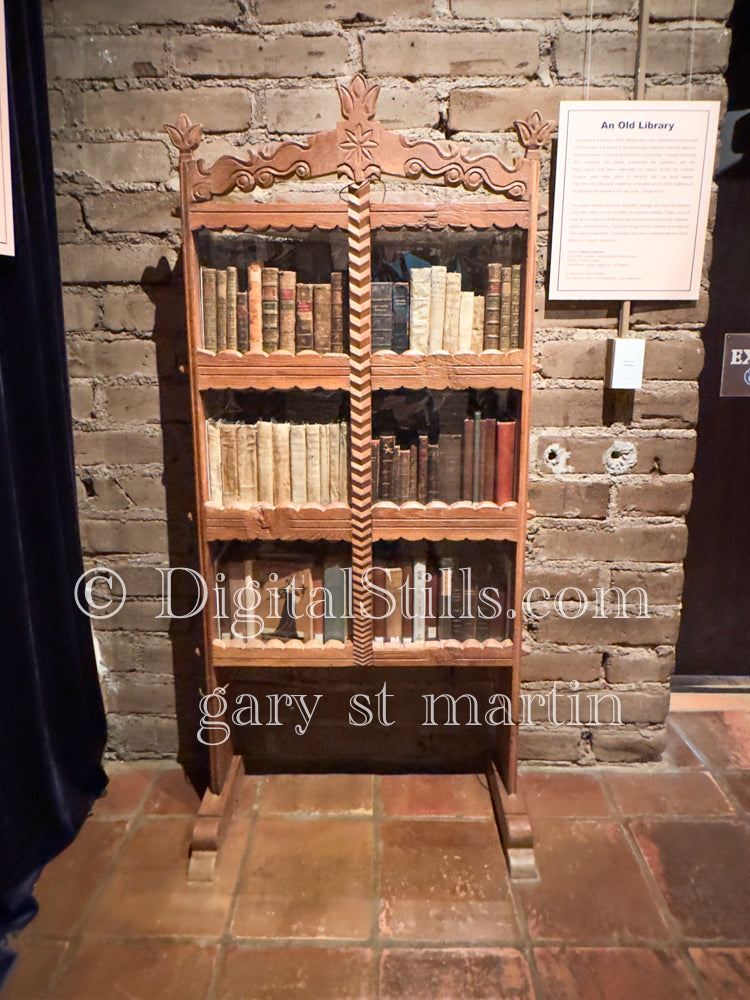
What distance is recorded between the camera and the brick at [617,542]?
1962mm

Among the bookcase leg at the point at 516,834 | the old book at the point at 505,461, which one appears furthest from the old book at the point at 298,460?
the bookcase leg at the point at 516,834

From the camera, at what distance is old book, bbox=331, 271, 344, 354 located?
1567 millimetres

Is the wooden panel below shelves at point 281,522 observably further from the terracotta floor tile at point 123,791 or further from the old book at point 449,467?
the terracotta floor tile at point 123,791

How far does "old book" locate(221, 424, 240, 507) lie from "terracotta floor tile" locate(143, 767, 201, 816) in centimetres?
91

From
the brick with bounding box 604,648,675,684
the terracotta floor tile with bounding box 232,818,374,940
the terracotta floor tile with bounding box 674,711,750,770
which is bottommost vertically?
the terracotta floor tile with bounding box 232,818,374,940

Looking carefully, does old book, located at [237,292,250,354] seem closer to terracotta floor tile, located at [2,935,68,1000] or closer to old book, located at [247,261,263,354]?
old book, located at [247,261,263,354]

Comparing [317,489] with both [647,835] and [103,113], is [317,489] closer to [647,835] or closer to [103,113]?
[103,113]

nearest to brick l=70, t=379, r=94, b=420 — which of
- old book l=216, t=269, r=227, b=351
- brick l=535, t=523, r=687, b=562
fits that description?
old book l=216, t=269, r=227, b=351

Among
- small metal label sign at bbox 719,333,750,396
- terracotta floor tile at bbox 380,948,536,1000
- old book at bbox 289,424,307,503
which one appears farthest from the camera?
small metal label sign at bbox 719,333,750,396

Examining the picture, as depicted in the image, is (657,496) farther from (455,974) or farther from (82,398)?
(82,398)

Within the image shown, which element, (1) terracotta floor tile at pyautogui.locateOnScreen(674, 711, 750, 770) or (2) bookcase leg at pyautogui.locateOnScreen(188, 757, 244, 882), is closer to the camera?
(2) bookcase leg at pyautogui.locateOnScreen(188, 757, 244, 882)

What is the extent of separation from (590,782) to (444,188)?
67.9 inches

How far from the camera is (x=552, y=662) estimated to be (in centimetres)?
205

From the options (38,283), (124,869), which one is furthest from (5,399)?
(124,869)
